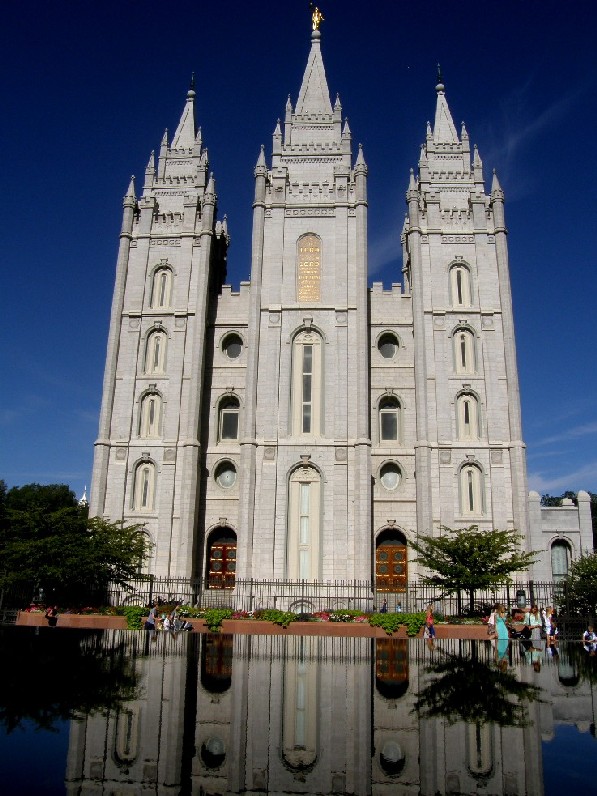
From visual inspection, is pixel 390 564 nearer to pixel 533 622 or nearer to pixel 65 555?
pixel 533 622

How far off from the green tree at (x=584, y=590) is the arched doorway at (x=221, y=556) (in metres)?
15.6

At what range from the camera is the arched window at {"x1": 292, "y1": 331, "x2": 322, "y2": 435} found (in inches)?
1287

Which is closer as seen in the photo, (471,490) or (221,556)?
(471,490)

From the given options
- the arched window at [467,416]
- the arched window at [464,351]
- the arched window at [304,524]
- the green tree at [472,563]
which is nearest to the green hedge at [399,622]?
the green tree at [472,563]

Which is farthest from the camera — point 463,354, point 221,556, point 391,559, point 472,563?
point 463,354

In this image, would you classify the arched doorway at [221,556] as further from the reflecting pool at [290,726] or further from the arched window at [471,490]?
the reflecting pool at [290,726]

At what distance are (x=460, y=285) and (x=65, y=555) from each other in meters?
23.9

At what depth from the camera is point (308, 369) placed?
33656 mm

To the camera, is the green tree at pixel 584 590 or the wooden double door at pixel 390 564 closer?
the green tree at pixel 584 590

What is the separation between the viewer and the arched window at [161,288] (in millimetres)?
35812

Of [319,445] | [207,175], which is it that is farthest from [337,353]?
[207,175]

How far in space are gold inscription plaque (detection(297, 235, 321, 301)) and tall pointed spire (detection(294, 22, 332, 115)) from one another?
391 inches

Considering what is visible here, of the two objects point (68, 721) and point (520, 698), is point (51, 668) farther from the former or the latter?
point (520, 698)

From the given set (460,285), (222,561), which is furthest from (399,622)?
(460,285)
